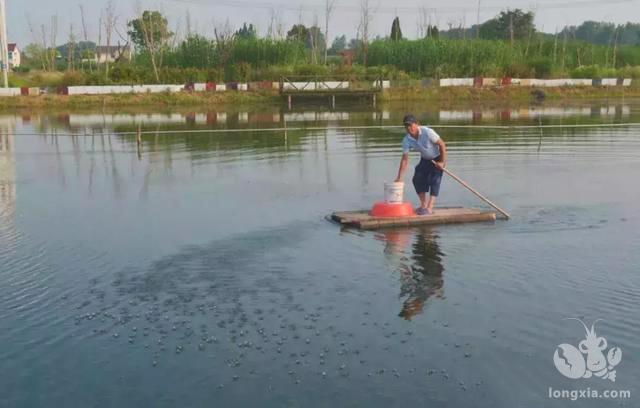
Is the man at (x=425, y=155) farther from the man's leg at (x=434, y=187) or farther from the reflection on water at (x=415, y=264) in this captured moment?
the reflection on water at (x=415, y=264)

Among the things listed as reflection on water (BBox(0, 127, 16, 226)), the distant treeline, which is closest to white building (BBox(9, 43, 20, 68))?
the distant treeline

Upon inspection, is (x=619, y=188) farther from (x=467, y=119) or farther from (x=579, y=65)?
(x=579, y=65)

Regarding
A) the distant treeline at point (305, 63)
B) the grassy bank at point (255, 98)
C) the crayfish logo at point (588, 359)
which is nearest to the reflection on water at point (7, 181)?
the crayfish logo at point (588, 359)

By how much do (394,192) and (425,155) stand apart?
785 mm

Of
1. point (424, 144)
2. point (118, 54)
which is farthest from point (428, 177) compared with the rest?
point (118, 54)

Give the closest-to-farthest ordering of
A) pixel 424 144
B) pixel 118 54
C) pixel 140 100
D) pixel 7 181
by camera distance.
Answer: pixel 424 144 < pixel 7 181 < pixel 140 100 < pixel 118 54

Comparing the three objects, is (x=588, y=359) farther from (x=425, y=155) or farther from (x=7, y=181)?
(x=7, y=181)

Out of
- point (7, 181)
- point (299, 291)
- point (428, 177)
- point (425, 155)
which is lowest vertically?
point (299, 291)

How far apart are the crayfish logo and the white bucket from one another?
5.04 metres

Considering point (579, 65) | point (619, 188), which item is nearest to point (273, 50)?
point (579, 65)

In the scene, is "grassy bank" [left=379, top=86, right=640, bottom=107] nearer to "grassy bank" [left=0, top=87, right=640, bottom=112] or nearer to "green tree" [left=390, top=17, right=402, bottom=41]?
"grassy bank" [left=0, top=87, right=640, bottom=112]

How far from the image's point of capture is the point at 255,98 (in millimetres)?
52406

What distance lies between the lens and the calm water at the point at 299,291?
21.6 feet

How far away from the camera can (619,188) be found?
15836 millimetres
